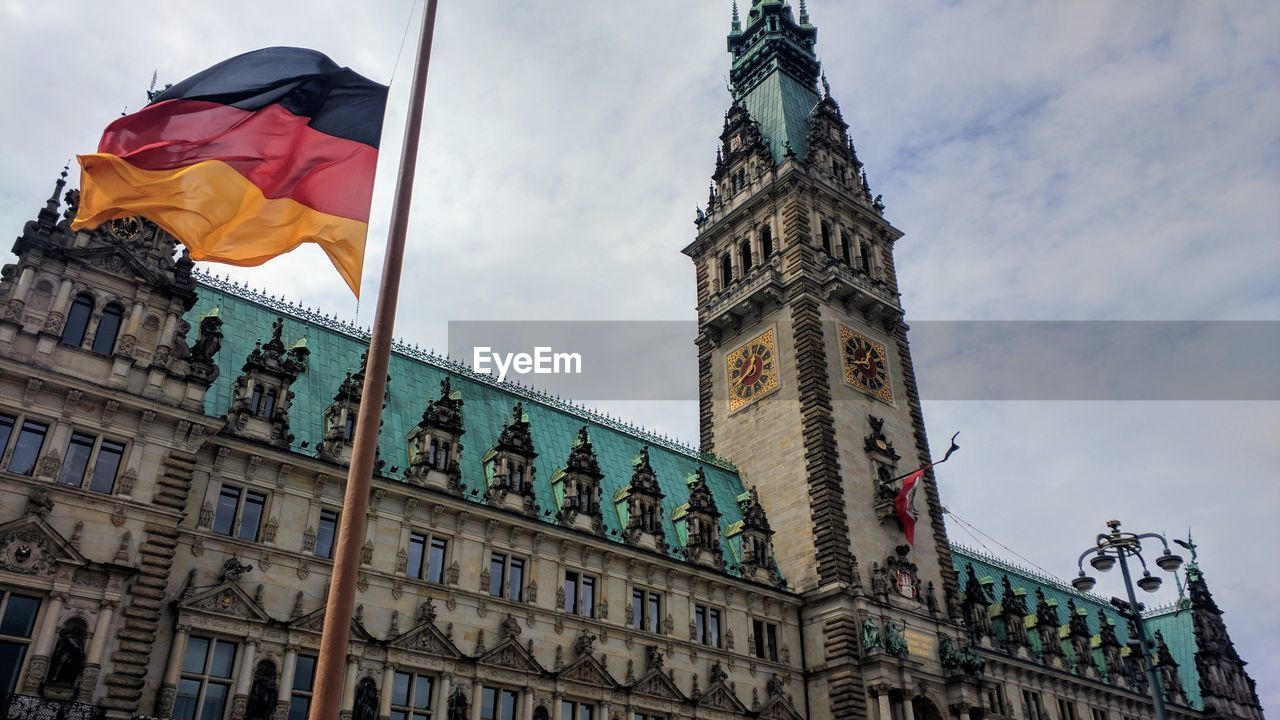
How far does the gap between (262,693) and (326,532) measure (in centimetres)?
626

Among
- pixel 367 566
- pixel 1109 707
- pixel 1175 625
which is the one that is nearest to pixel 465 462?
pixel 367 566

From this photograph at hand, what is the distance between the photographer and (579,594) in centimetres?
4347

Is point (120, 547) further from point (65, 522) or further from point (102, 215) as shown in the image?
point (102, 215)

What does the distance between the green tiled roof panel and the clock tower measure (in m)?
0.16

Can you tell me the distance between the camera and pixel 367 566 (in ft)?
123

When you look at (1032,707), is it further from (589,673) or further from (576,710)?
(576,710)

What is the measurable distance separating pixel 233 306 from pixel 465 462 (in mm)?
12164

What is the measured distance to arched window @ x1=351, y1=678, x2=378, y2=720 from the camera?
35250 millimetres

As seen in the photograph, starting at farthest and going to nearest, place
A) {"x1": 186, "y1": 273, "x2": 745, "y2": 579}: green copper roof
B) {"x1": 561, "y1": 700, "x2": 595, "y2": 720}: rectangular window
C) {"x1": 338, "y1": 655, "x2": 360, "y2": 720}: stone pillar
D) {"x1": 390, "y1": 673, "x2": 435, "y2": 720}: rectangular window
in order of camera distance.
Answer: {"x1": 186, "y1": 273, "x2": 745, "y2": 579}: green copper roof < {"x1": 561, "y1": 700, "x2": 595, "y2": 720}: rectangular window < {"x1": 390, "y1": 673, "x2": 435, "y2": 720}: rectangular window < {"x1": 338, "y1": 655, "x2": 360, "y2": 720}: stone pillar

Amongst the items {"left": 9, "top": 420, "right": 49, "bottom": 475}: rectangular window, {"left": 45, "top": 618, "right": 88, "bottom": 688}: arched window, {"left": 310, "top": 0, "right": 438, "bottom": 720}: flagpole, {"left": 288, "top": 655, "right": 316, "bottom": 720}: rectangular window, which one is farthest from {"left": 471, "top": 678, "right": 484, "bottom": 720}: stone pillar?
{"left": 310, "top": 0, "right": 438, "bottom": 720}: flagpole

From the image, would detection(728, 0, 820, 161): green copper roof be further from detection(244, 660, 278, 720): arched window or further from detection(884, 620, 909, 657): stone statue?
detection(244, 660, 278, 720): arched window

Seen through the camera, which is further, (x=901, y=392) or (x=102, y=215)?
(x=901, y=392)

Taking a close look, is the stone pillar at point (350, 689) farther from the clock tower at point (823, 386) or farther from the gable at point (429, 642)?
the clock tower at point (823, 386)

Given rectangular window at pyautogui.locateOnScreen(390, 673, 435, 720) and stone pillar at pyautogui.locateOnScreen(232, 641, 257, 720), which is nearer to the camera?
stone pillar at pyautogui.locateOnScreen(232, 641, 257, 720)
